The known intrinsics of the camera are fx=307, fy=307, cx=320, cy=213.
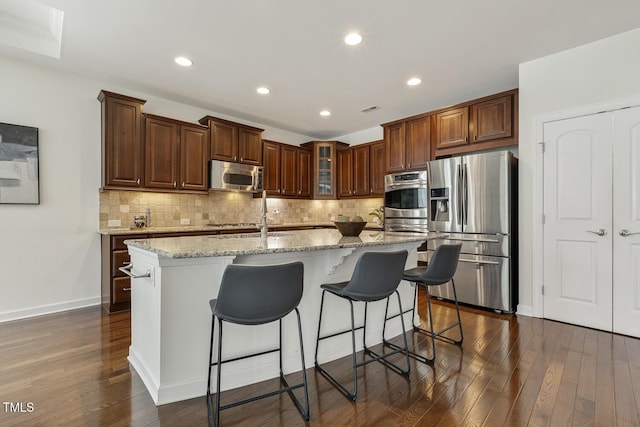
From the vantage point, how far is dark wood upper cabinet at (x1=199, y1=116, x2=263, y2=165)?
443cm

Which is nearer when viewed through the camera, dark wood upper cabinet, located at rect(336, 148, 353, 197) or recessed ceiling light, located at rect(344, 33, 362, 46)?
recessed ceiling light, located at rect(344, 33, 362, 46)

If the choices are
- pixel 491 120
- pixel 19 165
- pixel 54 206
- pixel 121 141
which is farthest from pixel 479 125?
pixel 19 165

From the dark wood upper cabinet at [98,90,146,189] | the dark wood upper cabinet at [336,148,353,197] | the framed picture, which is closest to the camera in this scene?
the framed picture

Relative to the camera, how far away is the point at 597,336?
272cm

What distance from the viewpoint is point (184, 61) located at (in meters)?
3.18

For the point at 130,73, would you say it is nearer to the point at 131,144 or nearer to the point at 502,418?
the point at 131,144

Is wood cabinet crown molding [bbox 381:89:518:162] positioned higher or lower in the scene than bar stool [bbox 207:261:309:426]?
higher

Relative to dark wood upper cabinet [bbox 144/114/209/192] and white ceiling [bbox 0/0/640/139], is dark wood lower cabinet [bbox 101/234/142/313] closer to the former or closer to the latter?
dark wood upper cabinet [bbox 144/114/209/192]

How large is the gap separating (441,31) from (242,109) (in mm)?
2974

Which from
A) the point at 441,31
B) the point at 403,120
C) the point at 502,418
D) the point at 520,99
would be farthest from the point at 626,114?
the point at 502,418

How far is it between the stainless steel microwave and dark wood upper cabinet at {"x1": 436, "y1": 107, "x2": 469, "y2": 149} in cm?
274

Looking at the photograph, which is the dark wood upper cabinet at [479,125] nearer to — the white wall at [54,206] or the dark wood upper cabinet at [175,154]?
the dark wood upper cabinet at [175,154]

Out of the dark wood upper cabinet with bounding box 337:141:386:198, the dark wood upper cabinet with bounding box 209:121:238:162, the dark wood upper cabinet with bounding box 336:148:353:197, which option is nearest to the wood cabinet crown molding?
the dark wood upper cabinet with bounding box 337:141:386:198

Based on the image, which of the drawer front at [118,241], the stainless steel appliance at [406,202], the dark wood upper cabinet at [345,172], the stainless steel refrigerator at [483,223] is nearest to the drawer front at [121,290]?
the drawer front at [118,241]
